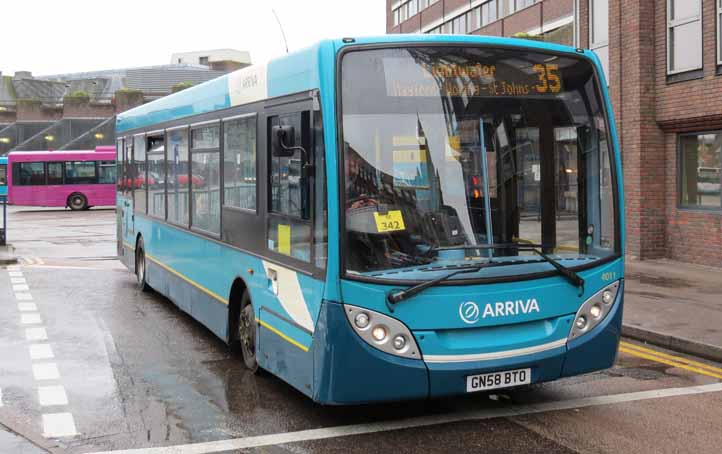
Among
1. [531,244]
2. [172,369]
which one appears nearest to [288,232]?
[531,244]

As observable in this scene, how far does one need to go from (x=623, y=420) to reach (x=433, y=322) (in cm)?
169

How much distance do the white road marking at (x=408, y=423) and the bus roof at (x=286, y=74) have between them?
239 cm

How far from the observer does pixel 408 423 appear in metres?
6.73

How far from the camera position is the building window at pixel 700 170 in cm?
1588

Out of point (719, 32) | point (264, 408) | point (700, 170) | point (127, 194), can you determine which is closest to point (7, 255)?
point (127, 194)

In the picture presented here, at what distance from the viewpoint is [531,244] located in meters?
6.64

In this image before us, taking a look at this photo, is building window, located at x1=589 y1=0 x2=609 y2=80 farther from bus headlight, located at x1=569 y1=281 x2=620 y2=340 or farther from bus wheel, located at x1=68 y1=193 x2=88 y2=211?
bus wheel, located at x1=68 y1=193 x2=88 y2=211

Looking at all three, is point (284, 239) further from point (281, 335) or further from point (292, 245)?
point (281, 335)

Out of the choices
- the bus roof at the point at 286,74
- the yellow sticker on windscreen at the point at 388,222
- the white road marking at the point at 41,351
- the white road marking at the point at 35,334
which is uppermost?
the bus roof at the point at 286,74

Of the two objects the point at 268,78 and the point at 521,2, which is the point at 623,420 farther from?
the point at 521,2

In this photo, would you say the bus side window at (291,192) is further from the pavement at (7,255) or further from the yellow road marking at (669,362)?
the pavement at (7,255)

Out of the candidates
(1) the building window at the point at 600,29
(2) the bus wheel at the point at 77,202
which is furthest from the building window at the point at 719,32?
(2) the bus wheel at the point at 77,202

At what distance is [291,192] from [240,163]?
1541mm

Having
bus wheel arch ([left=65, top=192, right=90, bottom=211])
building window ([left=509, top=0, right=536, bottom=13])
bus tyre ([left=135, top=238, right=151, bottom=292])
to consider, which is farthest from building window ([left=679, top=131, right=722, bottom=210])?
bus wheel arch ([left=65, top=192, right=90, bottom=211])
